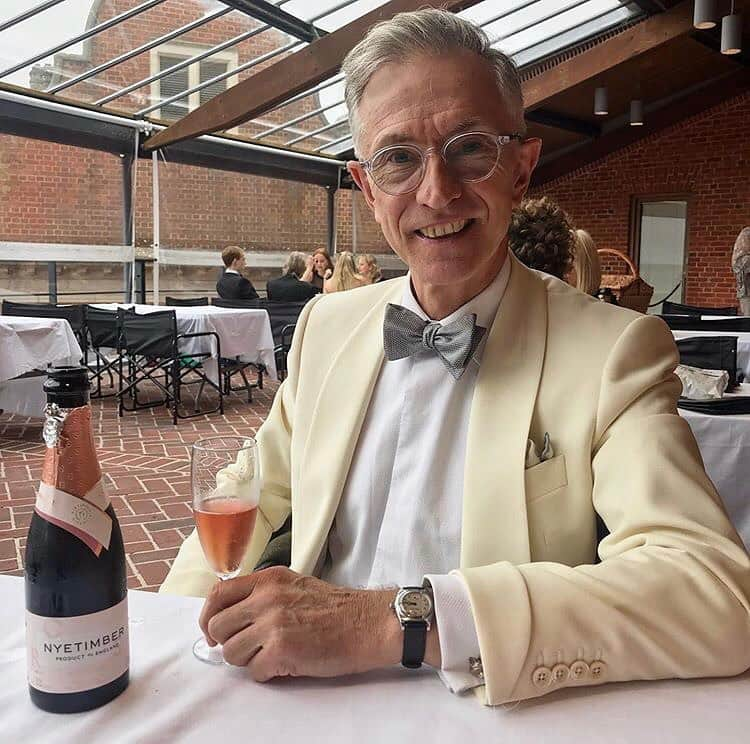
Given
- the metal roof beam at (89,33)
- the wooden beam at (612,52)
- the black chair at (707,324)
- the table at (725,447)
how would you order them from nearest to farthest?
the table at (725,447), the black chair at (707,324), the metal roof beam at (89,33), the wooden beam at (612,52)

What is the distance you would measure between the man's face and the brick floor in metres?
1.53

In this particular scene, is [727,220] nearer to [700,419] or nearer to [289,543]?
[700,419]

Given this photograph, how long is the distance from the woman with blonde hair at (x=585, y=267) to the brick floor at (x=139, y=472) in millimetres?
2362

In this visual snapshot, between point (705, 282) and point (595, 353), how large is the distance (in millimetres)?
13079

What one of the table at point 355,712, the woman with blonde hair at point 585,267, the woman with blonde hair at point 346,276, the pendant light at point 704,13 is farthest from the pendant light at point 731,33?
the table at point 355,712

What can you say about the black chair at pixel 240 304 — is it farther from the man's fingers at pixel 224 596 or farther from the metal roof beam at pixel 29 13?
the man's fingers at pixel 224 596

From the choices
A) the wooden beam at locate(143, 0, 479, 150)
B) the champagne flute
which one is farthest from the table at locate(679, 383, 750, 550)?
the wooden beam at locate(143, 0, 479, 150)

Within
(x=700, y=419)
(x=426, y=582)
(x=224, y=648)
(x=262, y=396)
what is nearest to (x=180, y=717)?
(x=224, y=648)

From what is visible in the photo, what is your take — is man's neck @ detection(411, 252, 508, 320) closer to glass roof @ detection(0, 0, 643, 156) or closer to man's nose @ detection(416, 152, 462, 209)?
man's nose @ detection(416, 152, 462, 209)

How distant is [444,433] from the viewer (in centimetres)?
131

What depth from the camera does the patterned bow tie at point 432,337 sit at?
4.18 ft

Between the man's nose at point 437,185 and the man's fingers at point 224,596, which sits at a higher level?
the man's nose at point 437,185

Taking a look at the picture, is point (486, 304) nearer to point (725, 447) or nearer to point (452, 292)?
point (452, 292)

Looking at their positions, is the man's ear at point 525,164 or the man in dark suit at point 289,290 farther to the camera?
the man in dark suit at point 289,290
